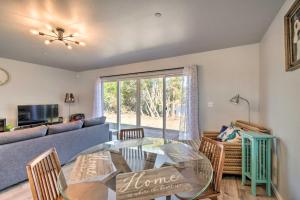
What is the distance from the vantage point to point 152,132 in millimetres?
4883

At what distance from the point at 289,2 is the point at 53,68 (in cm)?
611

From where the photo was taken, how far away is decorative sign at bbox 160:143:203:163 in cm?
189

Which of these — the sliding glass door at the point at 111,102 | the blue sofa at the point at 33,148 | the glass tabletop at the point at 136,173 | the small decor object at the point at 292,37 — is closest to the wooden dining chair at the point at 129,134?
the glass tabletop at the point at 136,173

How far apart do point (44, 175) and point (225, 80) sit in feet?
11.8

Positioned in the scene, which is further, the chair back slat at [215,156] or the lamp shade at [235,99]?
the lamp shade at [235,99]

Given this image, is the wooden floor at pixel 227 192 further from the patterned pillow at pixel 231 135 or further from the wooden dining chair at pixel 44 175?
the wooden dining chair at pixel 44 175

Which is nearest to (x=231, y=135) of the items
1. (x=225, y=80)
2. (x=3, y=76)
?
(x=225, y=80)

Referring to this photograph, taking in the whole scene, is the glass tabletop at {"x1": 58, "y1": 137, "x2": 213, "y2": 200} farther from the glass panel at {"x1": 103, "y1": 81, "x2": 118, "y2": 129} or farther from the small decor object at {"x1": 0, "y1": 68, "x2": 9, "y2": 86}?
the small decor object at {"x1": 0, "y1": 68, "x2": 9, "y2": 86}

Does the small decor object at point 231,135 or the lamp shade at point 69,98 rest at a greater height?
the lamp shade at point 69,98

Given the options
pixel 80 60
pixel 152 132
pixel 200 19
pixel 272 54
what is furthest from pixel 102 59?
pixel 272 54

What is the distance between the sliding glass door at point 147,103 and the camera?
4.48 meters

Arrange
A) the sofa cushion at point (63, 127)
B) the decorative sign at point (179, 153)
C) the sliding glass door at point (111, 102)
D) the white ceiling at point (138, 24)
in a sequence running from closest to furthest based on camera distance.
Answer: the decorative sign at point (179, 153), the white ceiling at point (138, 24), the sofa cushion at point (63, 127), the sliding glass door at point (111, 102)

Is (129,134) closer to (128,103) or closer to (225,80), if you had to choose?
(225,80)

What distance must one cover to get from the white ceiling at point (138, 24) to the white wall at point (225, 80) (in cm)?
23
